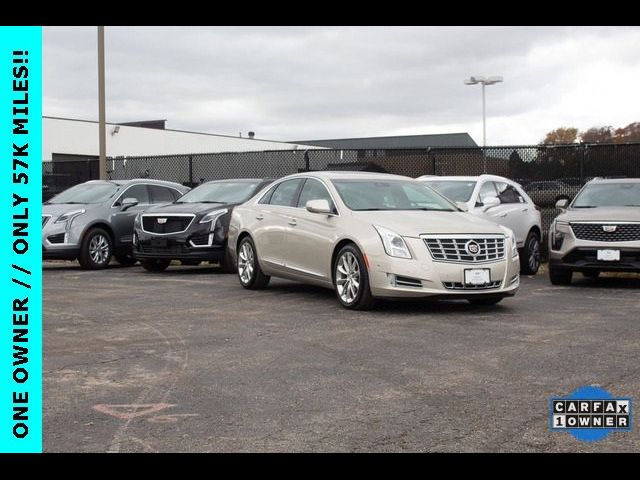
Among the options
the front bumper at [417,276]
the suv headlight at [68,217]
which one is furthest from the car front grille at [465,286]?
the suv headlight at [68,217]

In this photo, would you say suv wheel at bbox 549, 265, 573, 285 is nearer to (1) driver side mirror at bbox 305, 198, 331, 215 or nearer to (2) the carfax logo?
(1) driver side mirror at bbox 305, 198, 331, 215

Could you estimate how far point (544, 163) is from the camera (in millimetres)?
18328

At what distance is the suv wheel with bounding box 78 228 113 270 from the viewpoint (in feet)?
53.9

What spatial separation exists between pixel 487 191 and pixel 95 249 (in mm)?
7355

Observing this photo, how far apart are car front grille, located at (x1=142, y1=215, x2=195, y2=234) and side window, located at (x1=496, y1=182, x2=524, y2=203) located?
5350mm

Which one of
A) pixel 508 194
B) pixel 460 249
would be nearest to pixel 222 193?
pixel 508 194

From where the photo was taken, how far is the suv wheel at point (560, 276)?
13352mm

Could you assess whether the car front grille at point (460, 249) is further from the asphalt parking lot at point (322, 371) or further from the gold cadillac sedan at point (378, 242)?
the asphalt parking lot at point (322, 371)

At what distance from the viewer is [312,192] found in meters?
11.5

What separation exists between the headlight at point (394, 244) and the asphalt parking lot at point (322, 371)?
69 centimetres

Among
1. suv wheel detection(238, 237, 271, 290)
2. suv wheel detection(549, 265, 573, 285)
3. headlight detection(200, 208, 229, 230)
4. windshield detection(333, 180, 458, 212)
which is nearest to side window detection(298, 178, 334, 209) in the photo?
windshield detection(333, 180, 458, 212)

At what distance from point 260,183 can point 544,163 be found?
20.2ft

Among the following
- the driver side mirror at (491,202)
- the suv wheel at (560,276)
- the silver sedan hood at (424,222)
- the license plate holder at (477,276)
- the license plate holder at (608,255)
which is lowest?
the suv wheel at (560,276)
